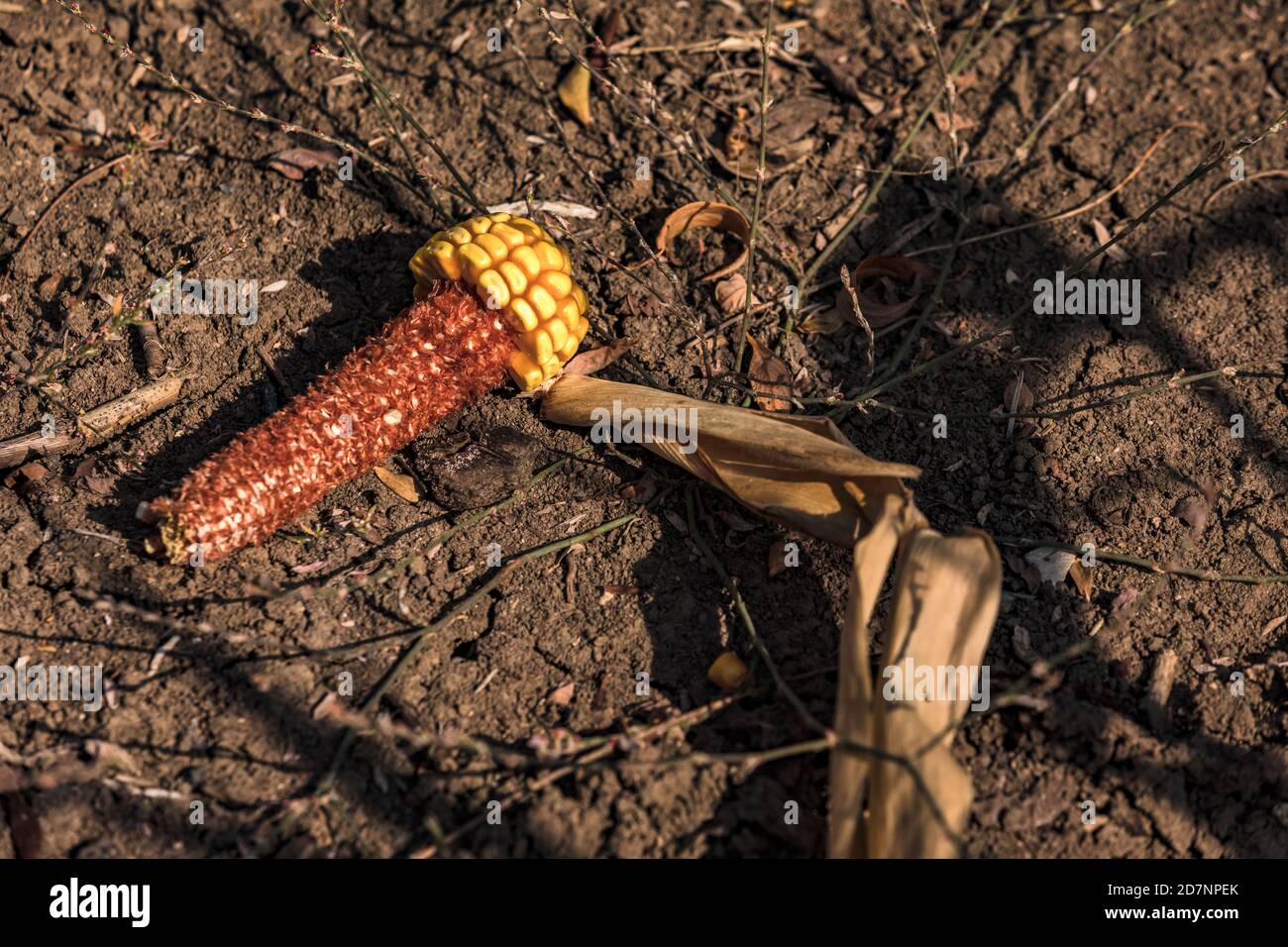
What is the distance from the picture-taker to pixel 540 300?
2859mm

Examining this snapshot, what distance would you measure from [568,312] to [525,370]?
0.20 metres

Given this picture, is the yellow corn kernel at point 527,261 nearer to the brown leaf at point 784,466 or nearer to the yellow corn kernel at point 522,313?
the yellow corn kernel at point 522,313

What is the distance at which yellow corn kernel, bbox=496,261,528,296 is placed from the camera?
2830 millimetres

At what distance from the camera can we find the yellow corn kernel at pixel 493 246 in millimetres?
2830

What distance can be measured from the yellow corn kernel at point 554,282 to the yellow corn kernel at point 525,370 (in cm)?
19

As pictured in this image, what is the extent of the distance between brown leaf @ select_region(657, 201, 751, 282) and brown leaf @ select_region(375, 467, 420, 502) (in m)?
1.05

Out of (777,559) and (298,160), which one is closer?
(777,559)

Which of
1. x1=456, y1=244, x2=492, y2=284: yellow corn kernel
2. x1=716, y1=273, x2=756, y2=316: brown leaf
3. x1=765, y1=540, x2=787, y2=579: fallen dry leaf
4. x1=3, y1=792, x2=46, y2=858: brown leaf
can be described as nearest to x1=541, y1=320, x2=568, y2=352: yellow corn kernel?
x1=456, y1=244, x2=492, y2=284: yellow corn kernel

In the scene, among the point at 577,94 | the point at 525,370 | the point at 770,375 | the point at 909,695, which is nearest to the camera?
the point at 909,695

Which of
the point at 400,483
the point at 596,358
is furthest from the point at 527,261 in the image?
the point at 400,483

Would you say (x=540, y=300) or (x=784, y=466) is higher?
(x=540, y=300)

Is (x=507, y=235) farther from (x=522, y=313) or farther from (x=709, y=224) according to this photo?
(x=709, y=224)

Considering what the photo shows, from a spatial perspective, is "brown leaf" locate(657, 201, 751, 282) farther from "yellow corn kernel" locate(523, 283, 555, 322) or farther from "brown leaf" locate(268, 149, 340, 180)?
"brown leaf" locate(268, 149, 340, 180)

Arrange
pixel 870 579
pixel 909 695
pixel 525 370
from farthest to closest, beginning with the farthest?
pixel 525 370 → pixel 870 579 → pixel 909 695
